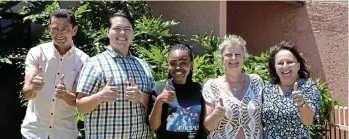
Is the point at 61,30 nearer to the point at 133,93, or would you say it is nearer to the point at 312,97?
the point at 133,93

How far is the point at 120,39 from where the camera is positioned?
297 cm

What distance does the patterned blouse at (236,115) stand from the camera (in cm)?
311

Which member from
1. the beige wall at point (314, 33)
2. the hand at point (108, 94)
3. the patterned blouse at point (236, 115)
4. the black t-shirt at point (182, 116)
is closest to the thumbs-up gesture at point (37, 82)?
the hand at point (108, 94)

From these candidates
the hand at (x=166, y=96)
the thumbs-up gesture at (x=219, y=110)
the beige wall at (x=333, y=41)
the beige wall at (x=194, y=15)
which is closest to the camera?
the hand at (x=166, y=96)

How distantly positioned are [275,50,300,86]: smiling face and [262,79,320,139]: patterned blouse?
0.26 ft

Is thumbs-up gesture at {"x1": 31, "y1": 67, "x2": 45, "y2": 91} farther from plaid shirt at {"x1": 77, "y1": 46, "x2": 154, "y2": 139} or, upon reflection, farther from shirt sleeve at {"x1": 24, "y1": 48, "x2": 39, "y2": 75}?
plaid shirt at {"x1": 77, "y1": 46, "x2": 154, "y2": 139}

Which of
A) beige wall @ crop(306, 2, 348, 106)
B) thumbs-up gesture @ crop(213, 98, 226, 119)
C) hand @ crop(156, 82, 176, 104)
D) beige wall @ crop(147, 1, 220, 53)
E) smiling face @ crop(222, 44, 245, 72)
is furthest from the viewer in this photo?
beige wall @ crop(306, 2, 348, 106)

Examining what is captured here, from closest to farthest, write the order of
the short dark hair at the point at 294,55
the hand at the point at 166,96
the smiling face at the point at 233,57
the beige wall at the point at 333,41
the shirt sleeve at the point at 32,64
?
the hand at the point at 166,96, the shirt sleeve at the point at 32,64, the smiling face at the point at 233,57, the short dark hair at the point at 294,55, the beige wall at the point at 333,41

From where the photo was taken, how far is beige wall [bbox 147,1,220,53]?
6551mm

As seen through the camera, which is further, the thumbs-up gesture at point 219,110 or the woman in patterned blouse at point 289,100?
the woman in patterned blouse at point 289,100

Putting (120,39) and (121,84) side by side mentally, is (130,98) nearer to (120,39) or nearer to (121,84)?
(121,84)

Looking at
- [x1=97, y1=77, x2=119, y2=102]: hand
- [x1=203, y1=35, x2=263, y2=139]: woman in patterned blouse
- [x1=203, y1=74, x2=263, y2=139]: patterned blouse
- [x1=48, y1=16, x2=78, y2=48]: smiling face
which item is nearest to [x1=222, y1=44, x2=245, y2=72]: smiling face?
[x1=203, y1=35, x2=263, y2=139]: woman in patterned blouse

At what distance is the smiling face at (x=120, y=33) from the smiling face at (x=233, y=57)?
76 cm

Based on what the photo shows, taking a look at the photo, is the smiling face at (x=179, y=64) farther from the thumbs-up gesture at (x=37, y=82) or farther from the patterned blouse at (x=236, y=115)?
the thumbs-up gesture at (x=37, y=82)
